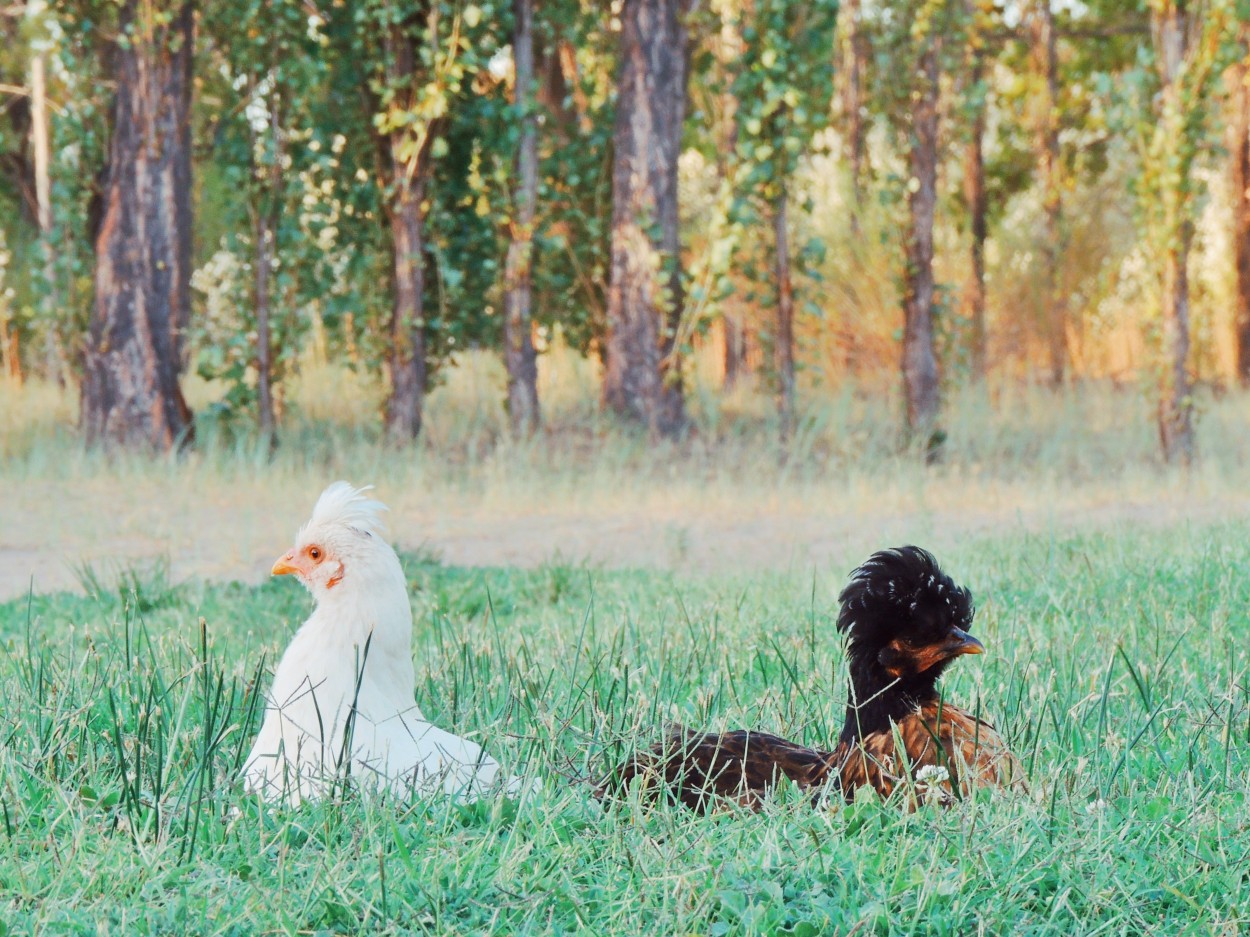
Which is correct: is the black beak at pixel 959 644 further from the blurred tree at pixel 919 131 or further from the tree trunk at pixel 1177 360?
the tree trunk at pixel 1177 360

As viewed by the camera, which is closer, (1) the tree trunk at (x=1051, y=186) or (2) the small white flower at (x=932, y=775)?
(2) the small white flower at (x=932, y=775)

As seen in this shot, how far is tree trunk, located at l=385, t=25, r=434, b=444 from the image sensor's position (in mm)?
12312

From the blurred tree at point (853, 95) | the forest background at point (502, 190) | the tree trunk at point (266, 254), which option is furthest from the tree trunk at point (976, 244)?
the tree trunk at point (266, 254)

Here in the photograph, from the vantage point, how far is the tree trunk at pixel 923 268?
12.3 m

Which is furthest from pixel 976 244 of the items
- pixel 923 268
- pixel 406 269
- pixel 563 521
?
pixel 563 521

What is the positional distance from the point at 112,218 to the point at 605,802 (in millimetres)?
10035

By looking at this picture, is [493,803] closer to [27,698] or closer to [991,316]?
[27,698]

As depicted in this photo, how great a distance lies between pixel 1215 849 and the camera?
123 inches

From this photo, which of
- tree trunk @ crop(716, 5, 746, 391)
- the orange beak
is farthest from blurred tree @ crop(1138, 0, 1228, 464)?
the orange beak

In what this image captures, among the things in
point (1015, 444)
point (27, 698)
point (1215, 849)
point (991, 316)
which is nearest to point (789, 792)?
point (1215, 849)

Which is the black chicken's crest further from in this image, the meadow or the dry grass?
the dry grass

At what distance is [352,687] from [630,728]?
0.81 m

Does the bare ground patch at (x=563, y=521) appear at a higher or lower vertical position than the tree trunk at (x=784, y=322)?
lower

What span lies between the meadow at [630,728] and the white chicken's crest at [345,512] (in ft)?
1.36
